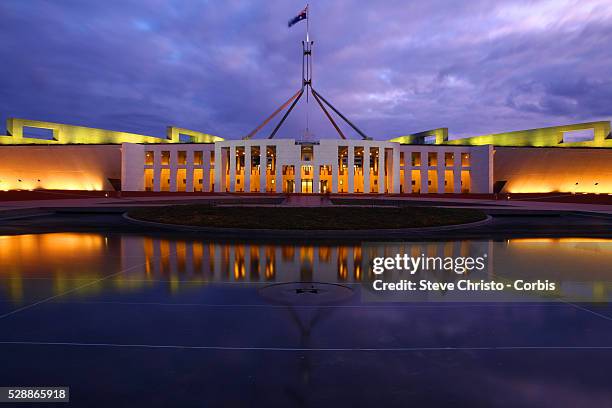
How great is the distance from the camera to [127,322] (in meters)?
6.28

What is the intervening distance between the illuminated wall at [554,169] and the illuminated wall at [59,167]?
58.9 meters

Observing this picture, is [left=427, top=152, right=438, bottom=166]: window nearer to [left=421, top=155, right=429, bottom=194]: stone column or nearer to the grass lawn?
[left=421, top=155, right=429, bottom=194]: stone column

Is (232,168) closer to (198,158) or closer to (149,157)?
(198,158)

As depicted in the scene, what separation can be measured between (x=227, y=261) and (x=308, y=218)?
10.2m

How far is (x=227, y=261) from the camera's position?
11.7 m

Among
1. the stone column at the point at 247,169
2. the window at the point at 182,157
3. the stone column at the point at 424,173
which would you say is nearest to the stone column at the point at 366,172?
the stone column at the point at 424,173

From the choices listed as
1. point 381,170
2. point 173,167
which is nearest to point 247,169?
point 173,167

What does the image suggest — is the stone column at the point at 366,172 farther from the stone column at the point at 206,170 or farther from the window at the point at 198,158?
the window at the point at 198,158

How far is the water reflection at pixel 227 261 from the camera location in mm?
9125

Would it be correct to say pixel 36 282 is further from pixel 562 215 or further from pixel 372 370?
pixel 562 215

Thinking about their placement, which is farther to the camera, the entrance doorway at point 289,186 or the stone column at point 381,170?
the entrance doorway at point 289,186

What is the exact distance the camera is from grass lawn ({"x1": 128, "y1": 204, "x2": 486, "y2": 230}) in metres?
19.4

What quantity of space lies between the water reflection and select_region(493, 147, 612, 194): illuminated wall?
1914 inches

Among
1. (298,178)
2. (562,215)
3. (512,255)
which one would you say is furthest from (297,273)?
(298,178)
